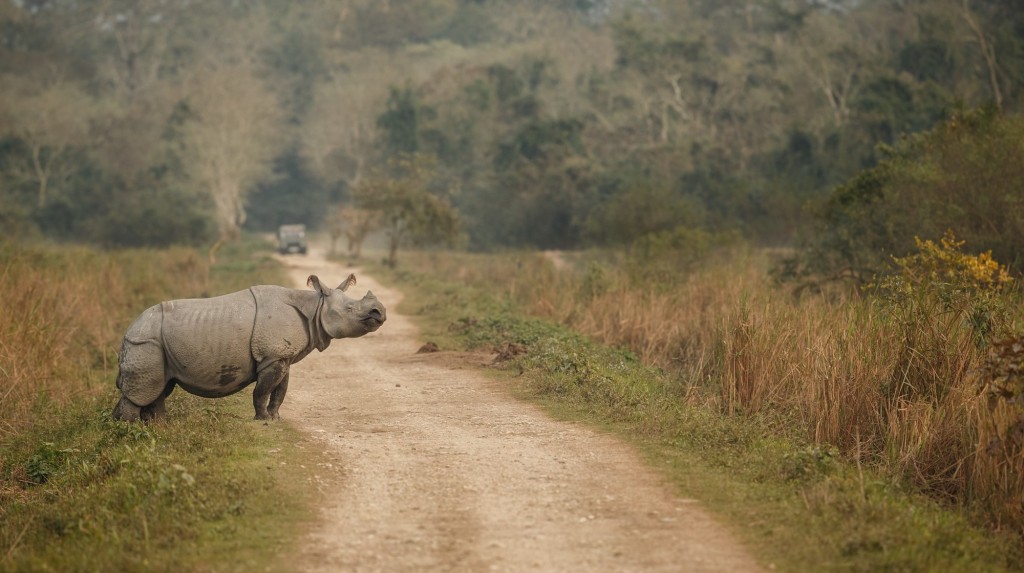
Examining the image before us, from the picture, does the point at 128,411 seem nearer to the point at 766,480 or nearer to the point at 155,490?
the point at 155,490

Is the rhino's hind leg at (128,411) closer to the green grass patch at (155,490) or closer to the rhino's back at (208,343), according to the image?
the green grass patch at (155,490)

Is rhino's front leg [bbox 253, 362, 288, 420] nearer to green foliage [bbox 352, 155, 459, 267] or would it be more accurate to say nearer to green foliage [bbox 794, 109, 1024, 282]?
green foliage [bbox 794, 109, 1024, 282]

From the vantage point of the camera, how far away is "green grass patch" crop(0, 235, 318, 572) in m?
6.89

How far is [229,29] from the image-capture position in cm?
7762

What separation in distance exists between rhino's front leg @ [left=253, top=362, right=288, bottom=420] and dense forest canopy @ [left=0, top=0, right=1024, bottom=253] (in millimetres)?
23385

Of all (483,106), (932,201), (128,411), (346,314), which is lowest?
(128,411)

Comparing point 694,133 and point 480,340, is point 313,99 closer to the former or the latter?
point 694,133

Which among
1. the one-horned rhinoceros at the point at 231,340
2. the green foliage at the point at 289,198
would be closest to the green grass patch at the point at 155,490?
the one-horned rhinoceros at the point at 231,340

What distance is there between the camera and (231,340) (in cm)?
985

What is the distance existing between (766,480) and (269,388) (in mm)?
4229

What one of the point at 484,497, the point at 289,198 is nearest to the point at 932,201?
the point at 484,497

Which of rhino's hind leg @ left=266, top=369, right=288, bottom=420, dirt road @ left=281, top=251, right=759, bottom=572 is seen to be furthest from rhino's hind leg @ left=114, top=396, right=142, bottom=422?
dirt road @ left=281, top=251, right=759, bottom=572

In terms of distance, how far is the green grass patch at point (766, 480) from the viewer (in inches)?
269

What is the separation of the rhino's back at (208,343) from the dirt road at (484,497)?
86 centimetres
